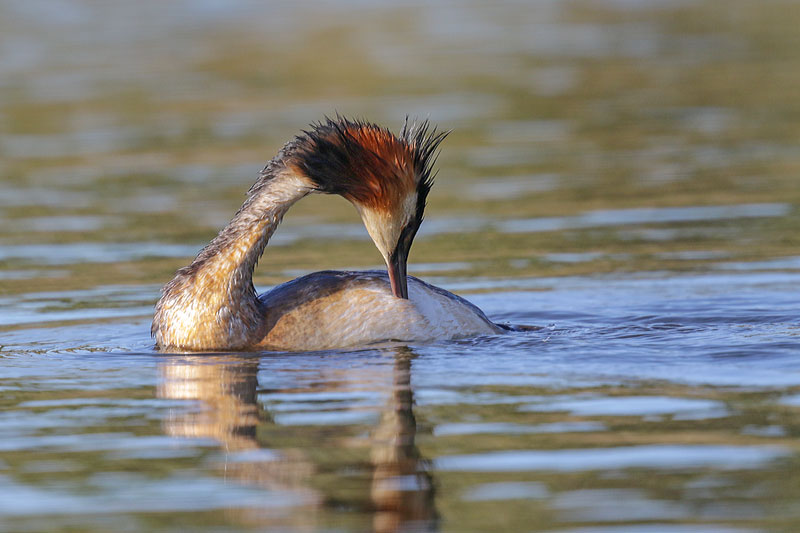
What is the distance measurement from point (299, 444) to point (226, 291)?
8.34ft

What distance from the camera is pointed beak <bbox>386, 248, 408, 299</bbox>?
360 inches

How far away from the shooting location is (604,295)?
10.6 m

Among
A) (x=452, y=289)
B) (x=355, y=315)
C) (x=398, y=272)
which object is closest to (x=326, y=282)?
(x=355, y=315)

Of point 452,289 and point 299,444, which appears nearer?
point 299,444

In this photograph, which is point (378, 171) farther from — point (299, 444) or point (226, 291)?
point (299, 444)

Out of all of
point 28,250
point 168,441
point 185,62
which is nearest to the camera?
point 168,441

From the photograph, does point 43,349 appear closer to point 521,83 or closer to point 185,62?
point 521,83

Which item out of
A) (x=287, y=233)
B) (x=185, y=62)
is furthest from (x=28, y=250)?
(x=185, y=62)

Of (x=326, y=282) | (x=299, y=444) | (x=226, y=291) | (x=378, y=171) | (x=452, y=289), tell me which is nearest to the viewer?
(x=299, y=444)

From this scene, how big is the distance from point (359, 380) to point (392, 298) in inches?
47.5

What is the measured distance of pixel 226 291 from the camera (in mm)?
9141

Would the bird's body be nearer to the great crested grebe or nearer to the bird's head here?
the great crested grebe

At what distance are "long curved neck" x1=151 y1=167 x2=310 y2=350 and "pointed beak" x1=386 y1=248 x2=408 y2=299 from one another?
71 cm

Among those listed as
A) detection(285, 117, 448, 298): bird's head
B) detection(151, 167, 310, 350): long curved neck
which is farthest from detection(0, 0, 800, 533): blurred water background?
detection(285, 117, 448, 298): bird's head
